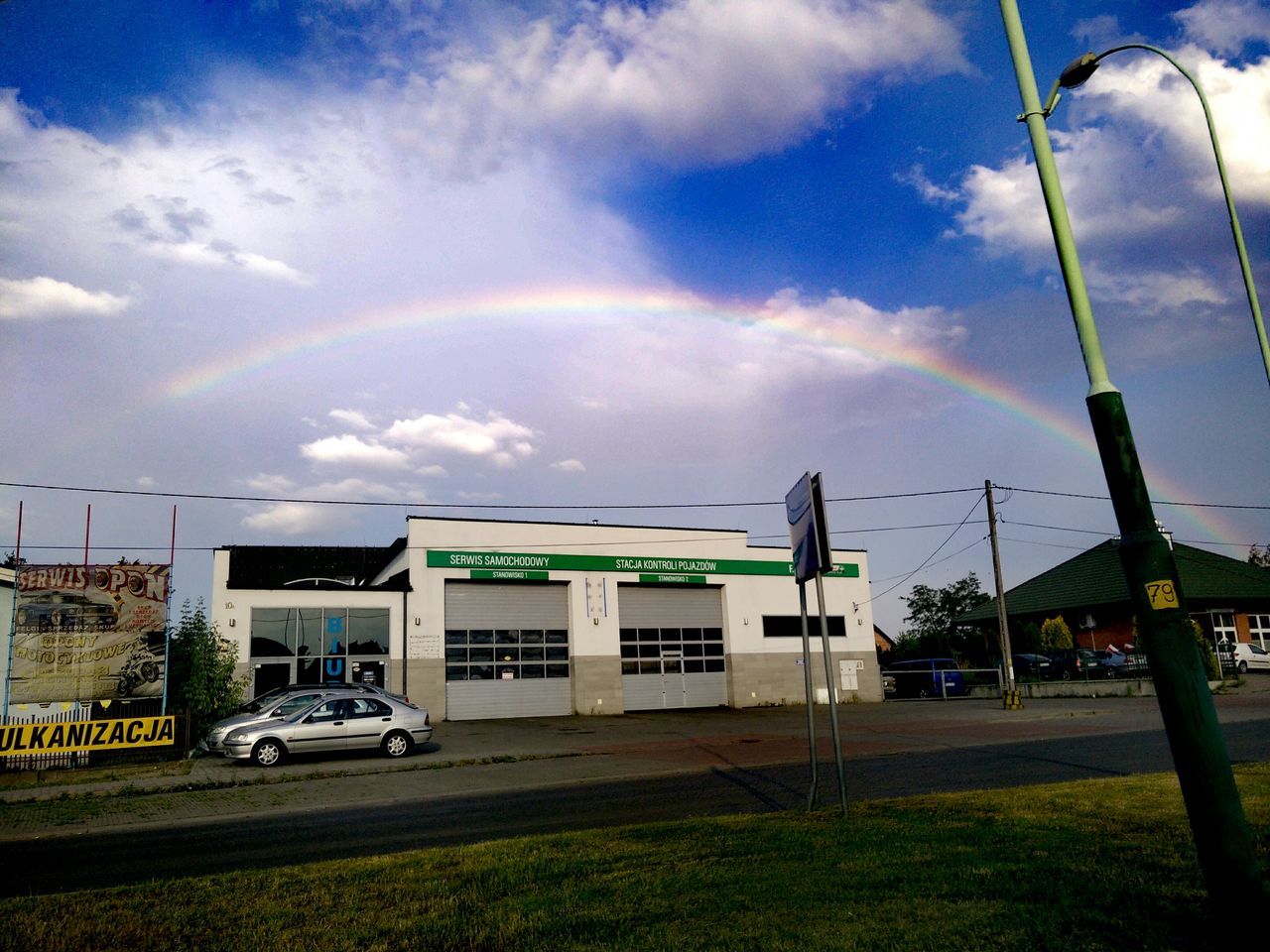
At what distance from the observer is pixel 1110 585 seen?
51.8 m

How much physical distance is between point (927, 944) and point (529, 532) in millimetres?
31892

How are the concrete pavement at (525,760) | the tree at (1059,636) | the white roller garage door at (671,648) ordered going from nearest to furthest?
A: the concrete pavement at (525,760)
the white roller garage door at (671,648)
the tree at (1059,636)

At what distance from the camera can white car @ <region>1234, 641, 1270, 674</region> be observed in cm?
4378

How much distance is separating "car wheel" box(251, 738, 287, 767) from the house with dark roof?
142ft

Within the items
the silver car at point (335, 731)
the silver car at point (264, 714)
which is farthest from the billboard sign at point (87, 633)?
the silver car at point (335, 731)

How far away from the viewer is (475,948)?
5277 mm

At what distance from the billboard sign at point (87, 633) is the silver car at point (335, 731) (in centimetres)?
365

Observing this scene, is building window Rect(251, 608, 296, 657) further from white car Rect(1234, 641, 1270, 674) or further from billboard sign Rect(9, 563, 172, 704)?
white car Rect(1234, 641, 1270, 674)

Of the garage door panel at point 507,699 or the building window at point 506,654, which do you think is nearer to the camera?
the garage door panel at point 507,699

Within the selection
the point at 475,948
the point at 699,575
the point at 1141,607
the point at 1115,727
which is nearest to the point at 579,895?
the point at 475,948

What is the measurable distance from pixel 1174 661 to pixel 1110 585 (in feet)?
174

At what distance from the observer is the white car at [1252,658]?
43.8 m

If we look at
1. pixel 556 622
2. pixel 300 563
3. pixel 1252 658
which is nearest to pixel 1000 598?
pixel 556 622

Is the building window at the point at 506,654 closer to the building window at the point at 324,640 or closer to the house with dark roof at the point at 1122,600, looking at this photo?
the building window at the point at 324,640
